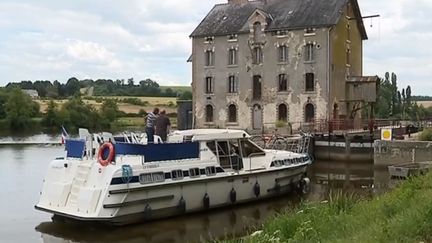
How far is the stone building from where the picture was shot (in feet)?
135

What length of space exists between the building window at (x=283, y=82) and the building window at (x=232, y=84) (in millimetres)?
3428

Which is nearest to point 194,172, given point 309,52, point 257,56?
point 309,52

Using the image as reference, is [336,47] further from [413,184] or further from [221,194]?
[413,184]

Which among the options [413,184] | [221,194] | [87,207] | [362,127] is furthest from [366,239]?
[362,127]

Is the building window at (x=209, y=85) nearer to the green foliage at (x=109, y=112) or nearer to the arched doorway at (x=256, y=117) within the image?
the arched doorway at (x=256, y=117)

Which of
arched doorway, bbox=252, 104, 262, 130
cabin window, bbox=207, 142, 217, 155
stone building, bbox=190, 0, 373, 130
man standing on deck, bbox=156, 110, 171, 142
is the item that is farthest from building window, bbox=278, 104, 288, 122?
man standing on deck, bbox=156, 110, 171, 142

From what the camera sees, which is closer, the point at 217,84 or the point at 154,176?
the point at 154,176

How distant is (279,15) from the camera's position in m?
43.7

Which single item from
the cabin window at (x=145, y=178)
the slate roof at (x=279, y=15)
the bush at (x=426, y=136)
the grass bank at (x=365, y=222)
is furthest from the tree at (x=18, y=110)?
the grass bank at (x=365, y=222)

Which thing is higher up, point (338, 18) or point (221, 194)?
point (338, 18)

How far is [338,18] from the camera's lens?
4103 centimetres

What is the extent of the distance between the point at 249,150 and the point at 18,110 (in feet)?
205

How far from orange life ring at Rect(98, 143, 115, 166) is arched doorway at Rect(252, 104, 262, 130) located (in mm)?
27734

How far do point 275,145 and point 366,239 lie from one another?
75.7ft
